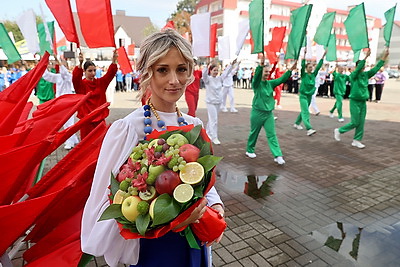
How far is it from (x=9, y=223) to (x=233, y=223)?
9.52 feet

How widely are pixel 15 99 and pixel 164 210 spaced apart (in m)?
1.29

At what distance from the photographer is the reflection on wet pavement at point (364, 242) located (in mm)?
3143

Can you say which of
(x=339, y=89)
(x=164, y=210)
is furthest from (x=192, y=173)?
(x=339, y=89)

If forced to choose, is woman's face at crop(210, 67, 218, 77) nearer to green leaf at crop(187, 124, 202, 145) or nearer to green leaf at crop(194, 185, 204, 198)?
green leaf at crop(187, 124, 202, 145)

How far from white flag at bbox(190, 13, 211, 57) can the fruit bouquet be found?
6.27 metres

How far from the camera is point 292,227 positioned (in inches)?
150

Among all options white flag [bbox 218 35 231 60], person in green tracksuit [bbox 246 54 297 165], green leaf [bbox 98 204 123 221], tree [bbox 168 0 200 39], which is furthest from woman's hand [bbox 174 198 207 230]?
tree [bbox 168 0 200 39]

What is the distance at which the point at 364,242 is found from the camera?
3.48m

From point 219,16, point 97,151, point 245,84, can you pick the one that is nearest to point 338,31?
point 219,16

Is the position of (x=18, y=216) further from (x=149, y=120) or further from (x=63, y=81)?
(x=63, y=81)

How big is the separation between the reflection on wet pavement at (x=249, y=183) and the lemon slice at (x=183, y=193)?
363 centimetres

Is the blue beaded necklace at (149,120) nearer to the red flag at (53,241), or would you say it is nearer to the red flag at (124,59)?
the red flag at (53,241)

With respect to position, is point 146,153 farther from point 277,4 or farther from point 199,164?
point 277,4

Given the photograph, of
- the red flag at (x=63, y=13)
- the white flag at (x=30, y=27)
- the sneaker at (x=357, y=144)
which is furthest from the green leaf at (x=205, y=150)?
the sneaker at (x=357, y=144)
